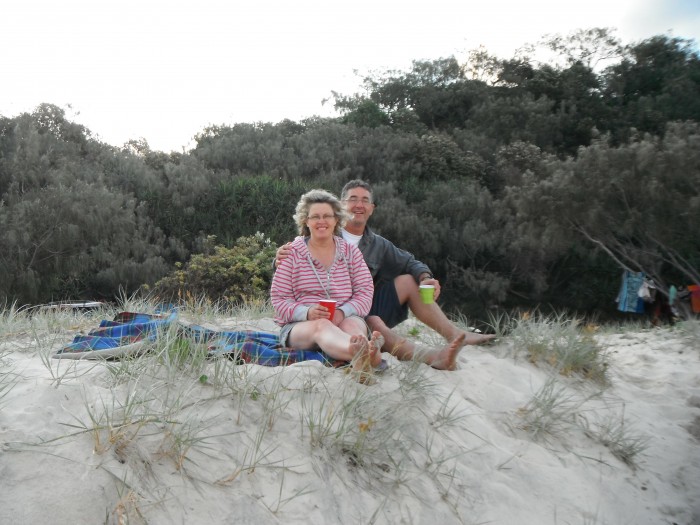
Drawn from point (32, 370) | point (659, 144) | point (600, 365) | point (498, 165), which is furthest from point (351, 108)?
point (32, 370)

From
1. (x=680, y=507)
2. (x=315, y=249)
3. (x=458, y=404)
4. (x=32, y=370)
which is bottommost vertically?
(x=680, y=507)

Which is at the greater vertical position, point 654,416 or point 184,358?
point 184,358

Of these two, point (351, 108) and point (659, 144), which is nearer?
point (659, 144)

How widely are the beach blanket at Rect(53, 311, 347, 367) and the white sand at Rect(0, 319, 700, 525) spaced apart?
0.18 meters

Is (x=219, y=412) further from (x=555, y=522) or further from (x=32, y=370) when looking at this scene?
(x=555, y=522)

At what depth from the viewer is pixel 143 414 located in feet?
8.68

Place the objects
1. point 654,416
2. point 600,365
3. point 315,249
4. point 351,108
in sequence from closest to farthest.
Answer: point 315,249 < point 654,416 < point 600,365 < point 351,108

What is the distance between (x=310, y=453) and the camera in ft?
9.58

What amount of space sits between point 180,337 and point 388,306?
5.75 ft

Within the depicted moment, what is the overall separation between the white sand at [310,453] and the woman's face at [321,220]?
895mm

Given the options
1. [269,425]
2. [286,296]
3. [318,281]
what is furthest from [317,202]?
A: [269,425]

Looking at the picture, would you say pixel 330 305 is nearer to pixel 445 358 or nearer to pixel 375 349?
pixel 375 349

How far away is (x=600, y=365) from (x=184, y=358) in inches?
125

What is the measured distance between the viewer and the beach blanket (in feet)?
11.2
